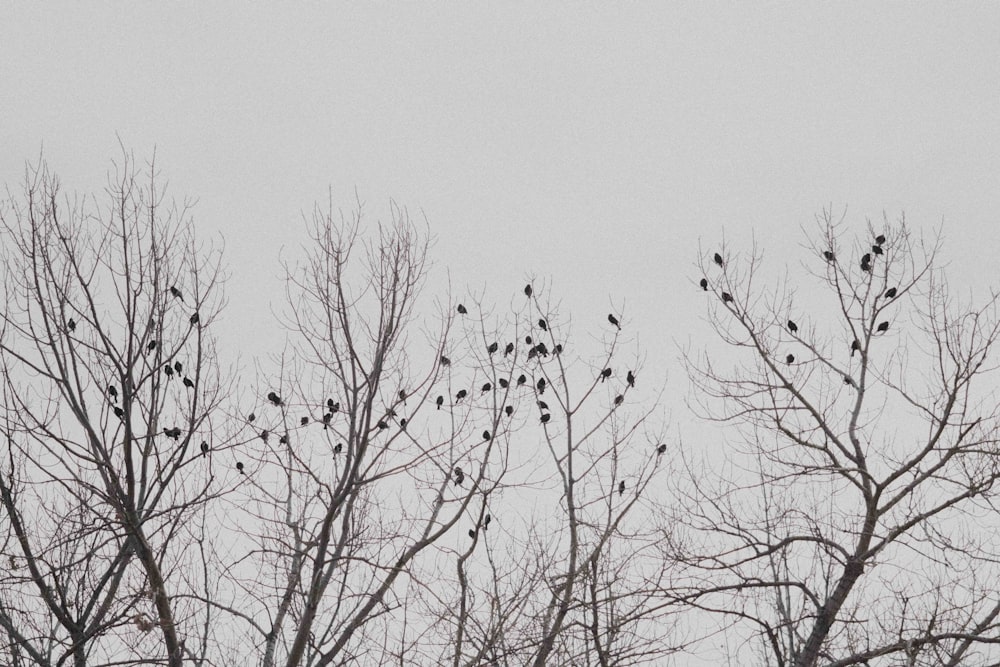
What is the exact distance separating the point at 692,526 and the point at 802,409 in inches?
72.7

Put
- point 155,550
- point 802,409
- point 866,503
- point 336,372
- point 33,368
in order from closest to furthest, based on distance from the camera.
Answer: point 33,368, point 336,372, point 155,550, point 866,503, point 802,409

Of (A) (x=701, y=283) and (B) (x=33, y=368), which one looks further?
(A) (x=701, y=283)

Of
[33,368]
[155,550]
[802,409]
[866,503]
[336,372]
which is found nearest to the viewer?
[33,368]

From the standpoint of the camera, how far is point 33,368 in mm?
7855

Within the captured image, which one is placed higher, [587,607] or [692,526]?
[692,526]

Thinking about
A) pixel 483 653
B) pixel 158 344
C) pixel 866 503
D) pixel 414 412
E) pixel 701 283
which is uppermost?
pixel 701 283

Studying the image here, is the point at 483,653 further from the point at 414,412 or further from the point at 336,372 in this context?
the point at 336,372

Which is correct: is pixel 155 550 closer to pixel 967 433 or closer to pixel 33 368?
pixel 33 368

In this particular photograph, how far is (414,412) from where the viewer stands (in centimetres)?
853

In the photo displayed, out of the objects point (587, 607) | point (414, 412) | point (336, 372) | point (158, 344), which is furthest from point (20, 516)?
point (587, 607)

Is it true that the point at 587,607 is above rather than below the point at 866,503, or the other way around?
below

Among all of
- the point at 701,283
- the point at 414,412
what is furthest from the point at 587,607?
the point at 701,283

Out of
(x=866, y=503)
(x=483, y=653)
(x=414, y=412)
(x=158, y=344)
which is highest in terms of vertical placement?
(x=158, y=344)

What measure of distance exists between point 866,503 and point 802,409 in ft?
4.21
